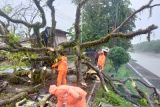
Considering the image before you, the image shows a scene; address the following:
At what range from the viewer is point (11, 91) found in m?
14.5

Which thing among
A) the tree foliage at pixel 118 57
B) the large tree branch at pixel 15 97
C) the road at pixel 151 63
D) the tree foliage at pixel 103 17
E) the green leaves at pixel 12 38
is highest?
the tree foliage at pixel 103 17

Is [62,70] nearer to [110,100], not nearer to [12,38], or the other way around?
[12,38]

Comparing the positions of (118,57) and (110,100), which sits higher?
(118,57)

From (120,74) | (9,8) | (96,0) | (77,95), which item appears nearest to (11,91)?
(9,8)

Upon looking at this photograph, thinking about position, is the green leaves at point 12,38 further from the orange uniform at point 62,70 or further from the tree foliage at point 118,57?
the tree foliage at point 118,57

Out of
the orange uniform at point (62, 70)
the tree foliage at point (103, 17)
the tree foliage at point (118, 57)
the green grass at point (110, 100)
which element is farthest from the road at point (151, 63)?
the green grass at point (110, 100)

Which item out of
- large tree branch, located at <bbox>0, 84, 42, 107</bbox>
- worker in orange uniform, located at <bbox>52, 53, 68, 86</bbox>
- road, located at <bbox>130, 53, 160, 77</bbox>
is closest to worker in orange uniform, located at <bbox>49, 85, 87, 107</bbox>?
large tree branch, located at <bbox>0, 84, 42, 107</bbox>

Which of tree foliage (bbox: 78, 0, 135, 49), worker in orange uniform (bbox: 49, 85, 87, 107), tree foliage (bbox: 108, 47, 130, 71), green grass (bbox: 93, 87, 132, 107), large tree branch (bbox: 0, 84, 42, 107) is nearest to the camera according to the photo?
worker in orange uniform (bbox: 49, 85, 87, 107)

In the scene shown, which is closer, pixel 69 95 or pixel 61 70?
pixel 69 95

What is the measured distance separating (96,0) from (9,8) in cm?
1786

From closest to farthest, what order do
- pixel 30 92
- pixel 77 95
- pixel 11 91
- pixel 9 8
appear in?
pixel 77 95 < pixel 30 92 < pixel 11 91 < pixel 9 8

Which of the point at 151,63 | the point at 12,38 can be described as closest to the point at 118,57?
the point at 12,38

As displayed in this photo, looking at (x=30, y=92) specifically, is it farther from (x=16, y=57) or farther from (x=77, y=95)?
(x=77, y=95)

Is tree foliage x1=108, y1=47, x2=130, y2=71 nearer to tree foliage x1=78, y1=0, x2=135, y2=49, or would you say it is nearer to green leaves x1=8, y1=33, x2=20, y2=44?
tree foliage x1=78, y1=0, x2=135, y2=49
